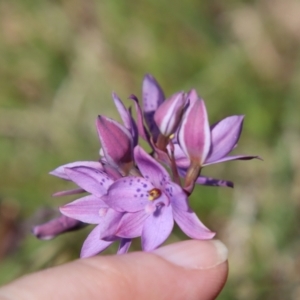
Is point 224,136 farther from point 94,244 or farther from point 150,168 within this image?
point 94,244

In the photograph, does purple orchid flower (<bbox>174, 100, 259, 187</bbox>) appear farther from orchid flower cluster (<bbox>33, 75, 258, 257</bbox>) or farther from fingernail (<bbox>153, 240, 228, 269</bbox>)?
fingernail (<bbox>153, 240, 228, 269</bbox>)

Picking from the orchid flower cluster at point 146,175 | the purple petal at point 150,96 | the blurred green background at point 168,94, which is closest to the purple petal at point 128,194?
the orchid flower cluster at point 146,175

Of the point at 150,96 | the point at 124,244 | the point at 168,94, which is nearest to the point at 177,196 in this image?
the point at 124,244

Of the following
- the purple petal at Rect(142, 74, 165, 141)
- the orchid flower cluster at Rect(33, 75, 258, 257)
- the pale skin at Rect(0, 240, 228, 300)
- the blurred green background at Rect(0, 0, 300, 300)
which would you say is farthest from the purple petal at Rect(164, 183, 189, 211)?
the blurred green background at Rect(0, 0, 300, 300)

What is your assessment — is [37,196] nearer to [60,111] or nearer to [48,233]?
[60,111]

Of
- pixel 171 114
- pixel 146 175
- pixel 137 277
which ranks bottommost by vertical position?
pixel 137 277

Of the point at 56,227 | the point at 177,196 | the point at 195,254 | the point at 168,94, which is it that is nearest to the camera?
the point at 177,196

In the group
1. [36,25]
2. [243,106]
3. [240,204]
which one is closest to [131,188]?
[240,204]
